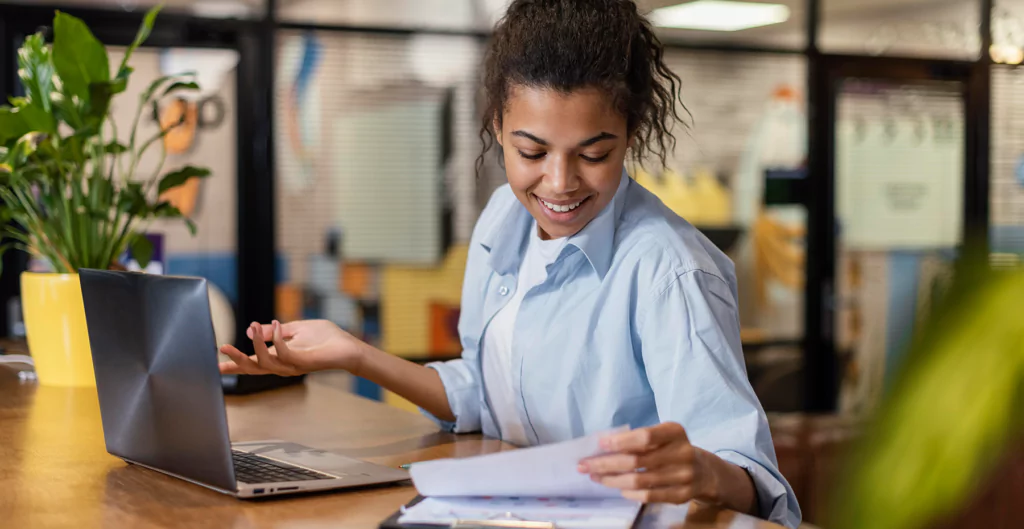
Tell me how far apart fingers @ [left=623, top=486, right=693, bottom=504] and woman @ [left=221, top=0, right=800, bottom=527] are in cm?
14

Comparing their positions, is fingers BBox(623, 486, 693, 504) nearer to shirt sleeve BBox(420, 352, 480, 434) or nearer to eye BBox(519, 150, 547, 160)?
eye BBox(519, 150, 547, 160)

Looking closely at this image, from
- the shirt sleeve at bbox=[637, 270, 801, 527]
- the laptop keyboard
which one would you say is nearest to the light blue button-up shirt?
the shirt sleeve at bbox=[637, 270, 801, 527]

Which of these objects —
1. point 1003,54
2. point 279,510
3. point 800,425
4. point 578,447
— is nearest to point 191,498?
point 279,510

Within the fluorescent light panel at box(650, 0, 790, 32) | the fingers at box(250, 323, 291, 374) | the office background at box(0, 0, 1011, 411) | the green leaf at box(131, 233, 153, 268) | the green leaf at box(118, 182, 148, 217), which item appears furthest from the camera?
the fluorescent light panel at box(650, 0, 790, 32)

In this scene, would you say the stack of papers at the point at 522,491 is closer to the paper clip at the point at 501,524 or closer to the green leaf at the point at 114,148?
the paper clip at the point at 501,524

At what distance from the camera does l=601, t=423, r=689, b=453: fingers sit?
2.87 ft

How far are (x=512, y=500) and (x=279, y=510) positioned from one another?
237 mm

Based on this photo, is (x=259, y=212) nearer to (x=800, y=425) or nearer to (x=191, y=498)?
(x=800, y=425)

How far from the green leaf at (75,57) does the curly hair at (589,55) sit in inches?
33.0

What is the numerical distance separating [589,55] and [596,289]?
299mm

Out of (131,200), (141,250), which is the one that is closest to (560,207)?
(131,200)

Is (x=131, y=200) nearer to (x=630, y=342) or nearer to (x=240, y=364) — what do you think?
(x=240, y=364)

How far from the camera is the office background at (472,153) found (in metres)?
4.35

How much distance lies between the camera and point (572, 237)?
134cm
